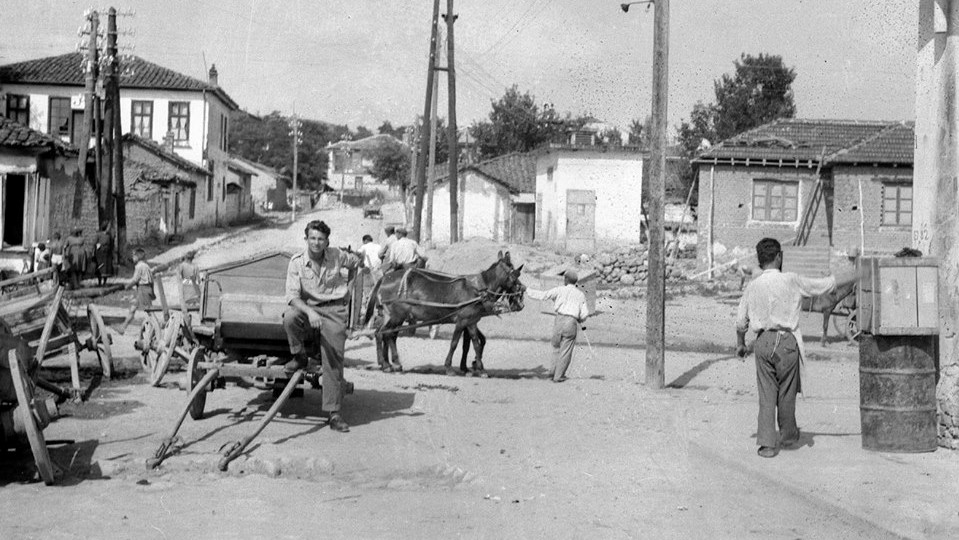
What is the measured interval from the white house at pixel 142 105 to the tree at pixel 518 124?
1913 centimetres

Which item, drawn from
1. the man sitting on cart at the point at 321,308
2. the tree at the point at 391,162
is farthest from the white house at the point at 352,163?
the man sitting on cart at the point at 321,308

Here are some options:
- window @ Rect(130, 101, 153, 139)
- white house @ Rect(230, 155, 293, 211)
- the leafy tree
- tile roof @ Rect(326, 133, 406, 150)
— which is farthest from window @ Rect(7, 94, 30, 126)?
tile roof @ Rect(326, 133, 406, 150)

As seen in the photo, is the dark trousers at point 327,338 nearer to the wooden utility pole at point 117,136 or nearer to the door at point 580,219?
the wooden utility pole at point 117,136

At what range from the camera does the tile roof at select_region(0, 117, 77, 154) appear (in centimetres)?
3334

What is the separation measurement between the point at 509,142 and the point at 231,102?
18.7 meters

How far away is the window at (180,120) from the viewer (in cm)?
5872

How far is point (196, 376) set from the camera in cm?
1093

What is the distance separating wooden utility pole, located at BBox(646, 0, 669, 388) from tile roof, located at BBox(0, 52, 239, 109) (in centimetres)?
4453

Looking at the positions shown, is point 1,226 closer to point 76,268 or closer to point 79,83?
point 76,268

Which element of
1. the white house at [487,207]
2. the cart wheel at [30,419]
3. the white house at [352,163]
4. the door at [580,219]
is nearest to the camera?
the cart wheel at [30,419]

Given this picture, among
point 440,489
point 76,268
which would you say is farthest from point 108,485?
point 76,268

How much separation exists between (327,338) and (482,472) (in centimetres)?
210

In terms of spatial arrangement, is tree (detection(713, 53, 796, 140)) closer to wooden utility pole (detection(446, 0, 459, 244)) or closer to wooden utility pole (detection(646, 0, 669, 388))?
wooden utility pole (detection(446, 0, 459, 244))

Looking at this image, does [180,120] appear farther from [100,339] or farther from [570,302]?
[100,339]
